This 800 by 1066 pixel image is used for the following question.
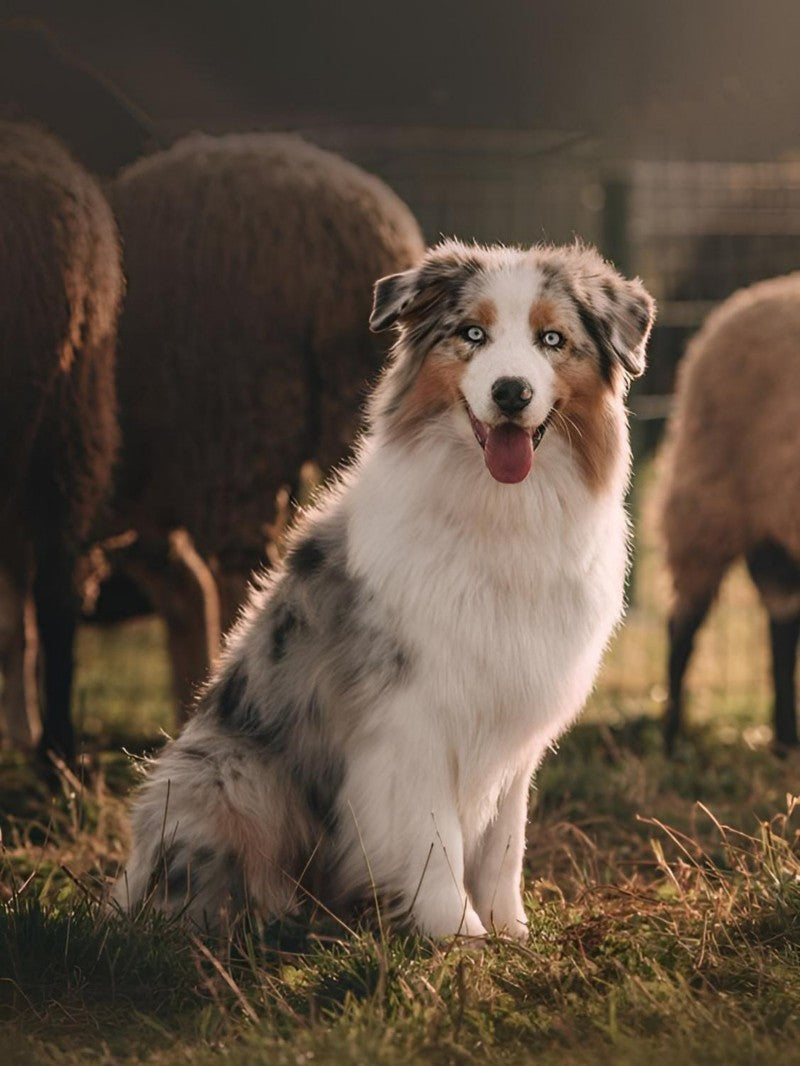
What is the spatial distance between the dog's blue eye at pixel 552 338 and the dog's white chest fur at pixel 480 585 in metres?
0.25

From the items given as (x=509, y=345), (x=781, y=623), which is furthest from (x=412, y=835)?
(x=781, y=623)

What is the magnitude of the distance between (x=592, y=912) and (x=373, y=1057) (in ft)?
3.36

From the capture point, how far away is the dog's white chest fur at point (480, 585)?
343cm

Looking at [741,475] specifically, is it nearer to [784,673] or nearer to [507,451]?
[784,673]

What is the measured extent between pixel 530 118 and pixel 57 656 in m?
3.72

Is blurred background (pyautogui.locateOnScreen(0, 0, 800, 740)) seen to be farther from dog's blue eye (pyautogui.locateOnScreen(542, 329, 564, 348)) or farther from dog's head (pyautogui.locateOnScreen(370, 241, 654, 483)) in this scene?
dog's blue eye (pyautogui.locateOnScreen(542, 329, 564, 348))

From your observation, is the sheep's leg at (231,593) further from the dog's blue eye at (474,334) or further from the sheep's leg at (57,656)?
the dog's blue eye at (474,334)

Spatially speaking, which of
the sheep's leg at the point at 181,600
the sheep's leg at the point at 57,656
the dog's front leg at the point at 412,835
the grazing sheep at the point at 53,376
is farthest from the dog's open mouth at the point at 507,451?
the sheep's leg at the point at 181,600

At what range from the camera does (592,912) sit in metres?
3.62

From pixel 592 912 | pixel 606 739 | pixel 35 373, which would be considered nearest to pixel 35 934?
pixel 592 912

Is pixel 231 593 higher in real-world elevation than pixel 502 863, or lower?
higher

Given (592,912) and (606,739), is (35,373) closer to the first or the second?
(592,912)

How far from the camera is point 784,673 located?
6496mm

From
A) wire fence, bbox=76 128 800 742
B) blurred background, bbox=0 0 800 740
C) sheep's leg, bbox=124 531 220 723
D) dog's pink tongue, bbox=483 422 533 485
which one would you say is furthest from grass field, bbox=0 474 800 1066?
wire fence, bbox=76 128 800 742
